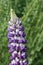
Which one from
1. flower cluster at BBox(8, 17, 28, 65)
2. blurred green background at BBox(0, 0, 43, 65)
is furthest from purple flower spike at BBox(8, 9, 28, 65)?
blurred green background at BBox(0, 0, 43, 65)

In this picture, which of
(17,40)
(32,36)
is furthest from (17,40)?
(32,36)

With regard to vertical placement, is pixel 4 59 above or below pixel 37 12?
below

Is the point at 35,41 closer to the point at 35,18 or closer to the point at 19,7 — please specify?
the point at 35,18

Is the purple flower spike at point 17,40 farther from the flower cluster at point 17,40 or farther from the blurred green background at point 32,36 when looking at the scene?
the blurred green background at point 32,36

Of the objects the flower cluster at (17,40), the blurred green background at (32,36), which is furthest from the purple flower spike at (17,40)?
the blurred green background at (32,36)

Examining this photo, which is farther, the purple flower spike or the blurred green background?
the blurred green background

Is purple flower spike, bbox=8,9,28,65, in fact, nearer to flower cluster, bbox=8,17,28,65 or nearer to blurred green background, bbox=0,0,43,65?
flower cluster, bbox=8,17,28,65

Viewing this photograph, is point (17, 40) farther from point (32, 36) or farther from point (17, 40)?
point (32, 36)

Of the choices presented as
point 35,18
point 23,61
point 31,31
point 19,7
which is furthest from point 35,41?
point 19,7
